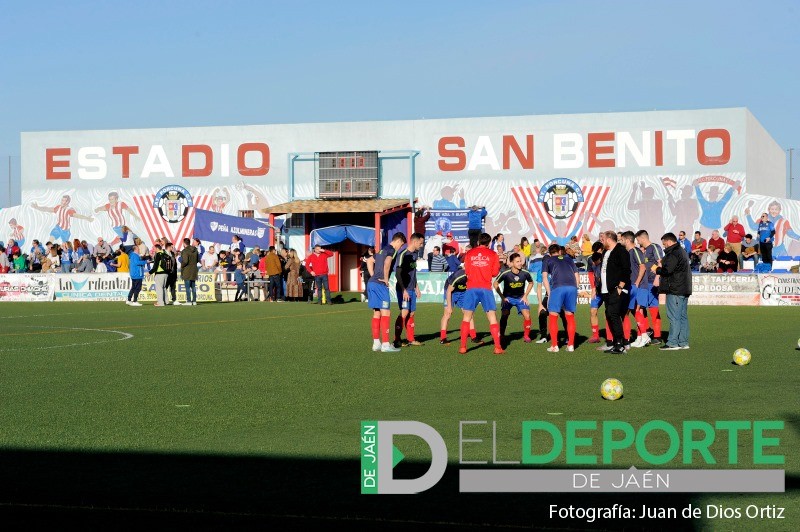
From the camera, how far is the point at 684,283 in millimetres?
17203

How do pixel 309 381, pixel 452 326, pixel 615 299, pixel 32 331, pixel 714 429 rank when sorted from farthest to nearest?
1. pixel 452 326
2. pixel 32 331
3. pixel 615 299
4. pixel 309 381
5. pixel 714 429

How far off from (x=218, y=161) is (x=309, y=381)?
3320cm

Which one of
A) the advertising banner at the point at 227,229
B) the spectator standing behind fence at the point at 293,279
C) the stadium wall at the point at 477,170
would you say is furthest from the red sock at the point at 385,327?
the stadium wall at the point at 477,170

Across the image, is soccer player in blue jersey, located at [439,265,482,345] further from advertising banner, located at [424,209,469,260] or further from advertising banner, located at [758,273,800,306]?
advertising banner, located at [424,209,469,260]

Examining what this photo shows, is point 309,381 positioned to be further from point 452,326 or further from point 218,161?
point 218,161

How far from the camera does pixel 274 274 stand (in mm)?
36781

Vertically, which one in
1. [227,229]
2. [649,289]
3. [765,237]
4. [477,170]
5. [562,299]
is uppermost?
[477,170]

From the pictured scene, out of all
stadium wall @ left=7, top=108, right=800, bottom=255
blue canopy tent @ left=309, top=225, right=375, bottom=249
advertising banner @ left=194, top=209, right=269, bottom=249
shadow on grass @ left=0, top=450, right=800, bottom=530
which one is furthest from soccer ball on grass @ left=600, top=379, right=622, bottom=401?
blue canopy tent @ left=309, top=225, right=375, bottom=249

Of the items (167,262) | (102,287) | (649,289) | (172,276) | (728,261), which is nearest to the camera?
(649,289)

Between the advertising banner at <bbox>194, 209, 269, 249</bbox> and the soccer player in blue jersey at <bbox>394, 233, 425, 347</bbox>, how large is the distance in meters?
21.2

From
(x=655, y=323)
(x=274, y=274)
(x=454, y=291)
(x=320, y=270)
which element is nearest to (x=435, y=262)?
(x=320, y=270)

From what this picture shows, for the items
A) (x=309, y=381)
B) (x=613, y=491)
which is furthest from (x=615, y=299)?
(x=613, y=491)

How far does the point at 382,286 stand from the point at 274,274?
2037cm

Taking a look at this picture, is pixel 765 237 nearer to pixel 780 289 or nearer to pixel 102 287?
pixel 780 289
